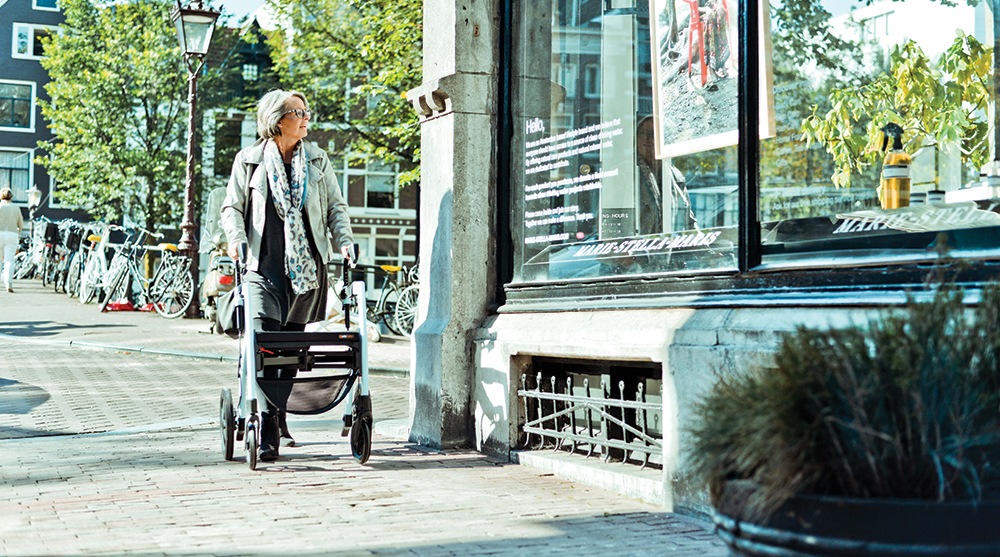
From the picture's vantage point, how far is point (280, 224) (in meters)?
5.82

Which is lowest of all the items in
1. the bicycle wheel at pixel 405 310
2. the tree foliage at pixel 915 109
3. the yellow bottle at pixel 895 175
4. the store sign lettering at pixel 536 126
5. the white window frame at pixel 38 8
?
the bicycle wheel at pixel 405 310

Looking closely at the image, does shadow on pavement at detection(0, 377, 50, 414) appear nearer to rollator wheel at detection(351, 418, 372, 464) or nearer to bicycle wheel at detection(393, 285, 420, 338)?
rollator wheel at detection(351, 418, 372, 464)

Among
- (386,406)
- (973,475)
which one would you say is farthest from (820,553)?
(386,406)

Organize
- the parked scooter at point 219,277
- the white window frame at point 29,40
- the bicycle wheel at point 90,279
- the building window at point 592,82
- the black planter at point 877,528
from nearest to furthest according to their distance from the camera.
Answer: the black planter at point 877,528 < the building window at point 592,82 < the parked scooter at point 219,277 < the bicycle wheel at point 90,279 < the white window frame at point 29,40

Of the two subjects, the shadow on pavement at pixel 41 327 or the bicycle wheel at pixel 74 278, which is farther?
the bicycle wheel at pixel 74 278

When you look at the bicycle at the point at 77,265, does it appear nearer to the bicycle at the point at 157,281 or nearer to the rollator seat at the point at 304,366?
the bicycle at the point at 157,281

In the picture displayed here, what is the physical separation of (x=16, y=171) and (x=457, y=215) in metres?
39.0

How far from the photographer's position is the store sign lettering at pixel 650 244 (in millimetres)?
4816

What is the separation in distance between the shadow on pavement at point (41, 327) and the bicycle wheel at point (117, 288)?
6.70 feet

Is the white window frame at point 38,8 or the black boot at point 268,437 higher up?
the white window frame at point 38,8

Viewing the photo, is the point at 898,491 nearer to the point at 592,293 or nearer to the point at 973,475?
the point at 973,475

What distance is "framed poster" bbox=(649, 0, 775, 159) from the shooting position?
4.71 meters

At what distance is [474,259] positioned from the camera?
631 cm

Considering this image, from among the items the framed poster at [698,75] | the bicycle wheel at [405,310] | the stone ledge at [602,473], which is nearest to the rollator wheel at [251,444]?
the stone ledge at [602,473]
